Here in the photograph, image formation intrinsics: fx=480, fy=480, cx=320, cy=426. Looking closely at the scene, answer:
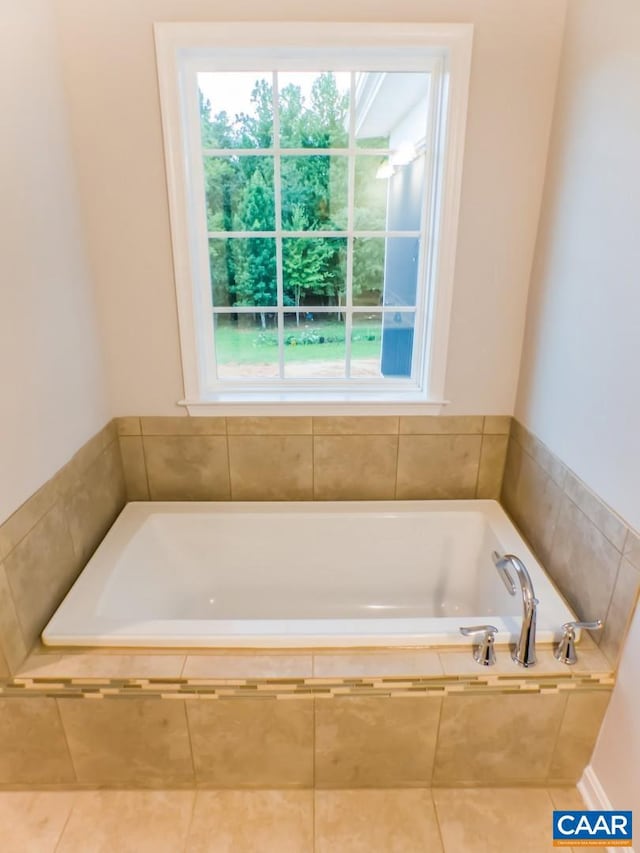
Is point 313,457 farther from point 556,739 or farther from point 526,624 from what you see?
point 556,739

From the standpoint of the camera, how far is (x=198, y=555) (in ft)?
6.52

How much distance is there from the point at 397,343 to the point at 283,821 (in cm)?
167

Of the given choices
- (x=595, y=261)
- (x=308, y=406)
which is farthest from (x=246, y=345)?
(x=595, y=261)

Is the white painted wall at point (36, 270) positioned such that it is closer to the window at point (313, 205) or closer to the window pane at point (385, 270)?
the window at point (313, 205)

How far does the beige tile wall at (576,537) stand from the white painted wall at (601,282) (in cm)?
5

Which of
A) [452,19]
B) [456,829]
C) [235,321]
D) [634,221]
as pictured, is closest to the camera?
[634,221]

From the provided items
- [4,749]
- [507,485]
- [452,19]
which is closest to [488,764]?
[507,485]

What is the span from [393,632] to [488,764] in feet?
1.62

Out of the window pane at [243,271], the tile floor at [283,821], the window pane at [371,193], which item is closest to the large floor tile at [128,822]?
the tile floor at [283,821]

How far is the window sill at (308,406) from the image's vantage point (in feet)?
6.39

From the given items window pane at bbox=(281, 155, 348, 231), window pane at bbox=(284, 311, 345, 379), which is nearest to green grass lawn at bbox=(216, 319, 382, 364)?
window pane at bbox=(284, 311, 345, 379)

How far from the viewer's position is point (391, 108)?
1744 millimetres

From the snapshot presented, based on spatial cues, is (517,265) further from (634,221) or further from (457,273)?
(634,221)

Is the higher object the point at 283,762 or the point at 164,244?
the point at 164,244
